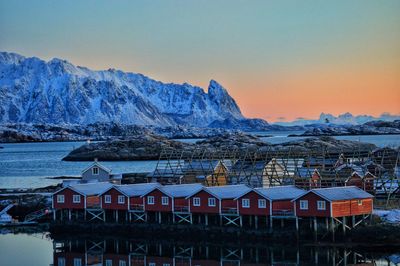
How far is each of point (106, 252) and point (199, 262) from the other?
841 centimetres

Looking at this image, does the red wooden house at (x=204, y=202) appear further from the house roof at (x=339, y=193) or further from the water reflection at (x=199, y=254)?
the house roof at (x=339, y=193)

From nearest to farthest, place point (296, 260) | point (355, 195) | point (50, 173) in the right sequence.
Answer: point (296, 260)
point (355, 195)
point (50, 173)

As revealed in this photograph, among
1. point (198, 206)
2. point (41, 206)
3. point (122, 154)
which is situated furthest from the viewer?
point (122, 154)

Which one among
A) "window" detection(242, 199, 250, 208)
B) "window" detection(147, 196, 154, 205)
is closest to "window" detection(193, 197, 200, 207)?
"window" detection(242, 199, 250, 208)

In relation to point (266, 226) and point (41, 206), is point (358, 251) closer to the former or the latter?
point (266, 226)

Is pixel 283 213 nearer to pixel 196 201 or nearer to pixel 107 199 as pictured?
pixel 196 201

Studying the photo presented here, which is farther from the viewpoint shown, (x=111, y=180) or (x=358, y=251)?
(x=111, y=180)

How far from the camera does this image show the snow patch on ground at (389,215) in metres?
56.1

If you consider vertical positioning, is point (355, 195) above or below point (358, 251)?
above

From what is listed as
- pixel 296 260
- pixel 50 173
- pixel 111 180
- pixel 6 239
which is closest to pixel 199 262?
pixel 296 260

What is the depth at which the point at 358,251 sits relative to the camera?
51.4m

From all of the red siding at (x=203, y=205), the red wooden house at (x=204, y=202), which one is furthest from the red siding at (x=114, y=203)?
the red siding at (x=203, y=205)

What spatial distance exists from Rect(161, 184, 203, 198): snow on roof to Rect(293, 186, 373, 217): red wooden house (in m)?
9.11

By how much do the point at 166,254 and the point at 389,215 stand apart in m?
16.7
